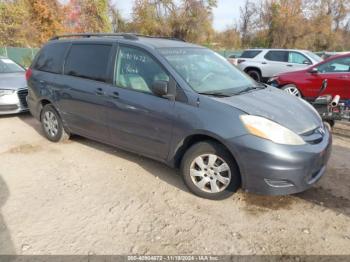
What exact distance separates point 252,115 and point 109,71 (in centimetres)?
210

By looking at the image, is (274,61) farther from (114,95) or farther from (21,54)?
(21,54)

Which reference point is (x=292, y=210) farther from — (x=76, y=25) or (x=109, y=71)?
(x=76, y=25)

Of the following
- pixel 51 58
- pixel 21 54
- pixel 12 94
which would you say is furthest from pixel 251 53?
pixel 21 54

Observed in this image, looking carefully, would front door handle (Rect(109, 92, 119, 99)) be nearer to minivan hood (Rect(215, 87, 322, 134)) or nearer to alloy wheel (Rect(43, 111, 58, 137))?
minivan hood (Rect(215, 87, 322, 134))

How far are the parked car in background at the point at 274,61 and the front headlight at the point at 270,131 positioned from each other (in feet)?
29.1

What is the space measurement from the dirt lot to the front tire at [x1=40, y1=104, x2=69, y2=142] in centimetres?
77

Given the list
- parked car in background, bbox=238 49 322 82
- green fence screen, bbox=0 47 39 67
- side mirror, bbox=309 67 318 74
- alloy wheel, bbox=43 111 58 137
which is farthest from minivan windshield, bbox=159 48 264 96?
green fence screen, bbox=0 47 39 67

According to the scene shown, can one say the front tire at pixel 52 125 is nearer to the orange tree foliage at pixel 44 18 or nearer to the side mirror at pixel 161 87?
the side mirror at pixel 161 87

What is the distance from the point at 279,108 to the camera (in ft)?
11.8

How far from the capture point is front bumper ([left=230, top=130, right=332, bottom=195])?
10.2 feet

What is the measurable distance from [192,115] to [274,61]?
32.7 ft

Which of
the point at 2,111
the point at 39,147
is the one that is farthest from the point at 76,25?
the point at 39,147

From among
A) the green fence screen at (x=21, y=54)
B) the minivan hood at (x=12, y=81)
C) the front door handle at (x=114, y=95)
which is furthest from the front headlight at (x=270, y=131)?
the green fence screen at (x=21, y=54)

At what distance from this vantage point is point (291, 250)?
110 inches
